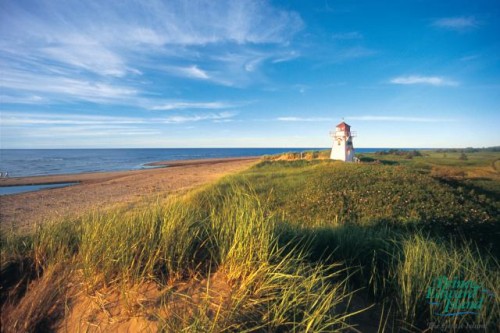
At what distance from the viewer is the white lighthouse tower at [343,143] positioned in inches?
1404

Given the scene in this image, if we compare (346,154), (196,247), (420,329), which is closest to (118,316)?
(196,247)

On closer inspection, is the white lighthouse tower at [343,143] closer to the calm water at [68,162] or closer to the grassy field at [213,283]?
the grassy field at [213,283]

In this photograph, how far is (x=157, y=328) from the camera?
6.75 feet

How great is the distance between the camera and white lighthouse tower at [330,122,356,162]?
117 feet

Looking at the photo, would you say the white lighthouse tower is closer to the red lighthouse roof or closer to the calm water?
the red lighthouse roof
